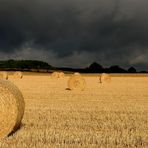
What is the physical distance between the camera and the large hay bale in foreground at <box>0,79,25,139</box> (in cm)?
873

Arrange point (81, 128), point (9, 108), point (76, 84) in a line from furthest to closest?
1. point (76, 84)
2. point (81, 128)
3. point (9, 108)

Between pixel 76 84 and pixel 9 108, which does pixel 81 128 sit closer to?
pixel 9 108

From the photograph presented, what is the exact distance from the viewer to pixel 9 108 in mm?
9055

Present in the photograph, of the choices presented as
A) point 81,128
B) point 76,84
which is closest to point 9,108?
point 81,128

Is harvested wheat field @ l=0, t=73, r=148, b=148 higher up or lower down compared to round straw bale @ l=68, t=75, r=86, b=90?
lower down

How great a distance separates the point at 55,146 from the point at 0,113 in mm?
2201

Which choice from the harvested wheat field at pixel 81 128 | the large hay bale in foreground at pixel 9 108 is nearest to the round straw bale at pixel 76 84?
the harvested wheat field at pixel 81 128

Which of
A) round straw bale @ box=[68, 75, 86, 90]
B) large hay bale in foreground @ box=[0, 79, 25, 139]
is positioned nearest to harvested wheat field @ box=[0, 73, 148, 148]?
large hay bale in foreground @ box=[0, 79, 25, 139]

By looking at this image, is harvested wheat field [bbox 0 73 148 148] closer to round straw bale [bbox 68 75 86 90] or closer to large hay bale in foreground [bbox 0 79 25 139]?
large hay bale in foreground [bbox 0 79 25 139]

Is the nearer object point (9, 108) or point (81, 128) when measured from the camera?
point (9, 108)

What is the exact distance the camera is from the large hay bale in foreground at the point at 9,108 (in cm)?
873

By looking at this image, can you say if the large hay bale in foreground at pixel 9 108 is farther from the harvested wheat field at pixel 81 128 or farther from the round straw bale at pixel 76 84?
the round straw bale at pixel 76 84

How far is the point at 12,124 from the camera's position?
881 centimetres

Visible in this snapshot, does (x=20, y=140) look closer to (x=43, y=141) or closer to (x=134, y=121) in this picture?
(x=43, y=141)
